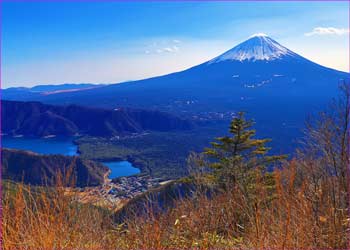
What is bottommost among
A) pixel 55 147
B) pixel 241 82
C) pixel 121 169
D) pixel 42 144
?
pixel 121 169

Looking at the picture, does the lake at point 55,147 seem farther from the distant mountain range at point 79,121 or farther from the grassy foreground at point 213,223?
the grassy foreground at point 213,223

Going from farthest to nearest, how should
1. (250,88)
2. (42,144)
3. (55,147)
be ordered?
(250,88) < (42,144) < (55,147)

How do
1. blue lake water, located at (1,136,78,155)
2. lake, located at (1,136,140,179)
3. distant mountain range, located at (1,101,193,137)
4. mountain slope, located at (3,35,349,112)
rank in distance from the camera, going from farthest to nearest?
mountain slope, located at (3,35,349,112) → distant mountain range, located at (1,101,193,137) → blue lake water, located at (1,136,78,155) → lake, located at (1,136,140,179)

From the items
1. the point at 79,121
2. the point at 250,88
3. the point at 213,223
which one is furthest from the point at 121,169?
the point at 250,88

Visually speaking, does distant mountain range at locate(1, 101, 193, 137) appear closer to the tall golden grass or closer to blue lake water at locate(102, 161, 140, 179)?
blue lake water at locate(102, 161, 140, 179)

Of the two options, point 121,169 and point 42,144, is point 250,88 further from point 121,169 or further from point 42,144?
point 121,169

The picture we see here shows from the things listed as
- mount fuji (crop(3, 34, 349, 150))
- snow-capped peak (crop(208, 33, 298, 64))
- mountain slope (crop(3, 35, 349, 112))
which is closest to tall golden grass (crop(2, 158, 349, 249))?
mount fuji (crop(3, 34, 349, 150))
